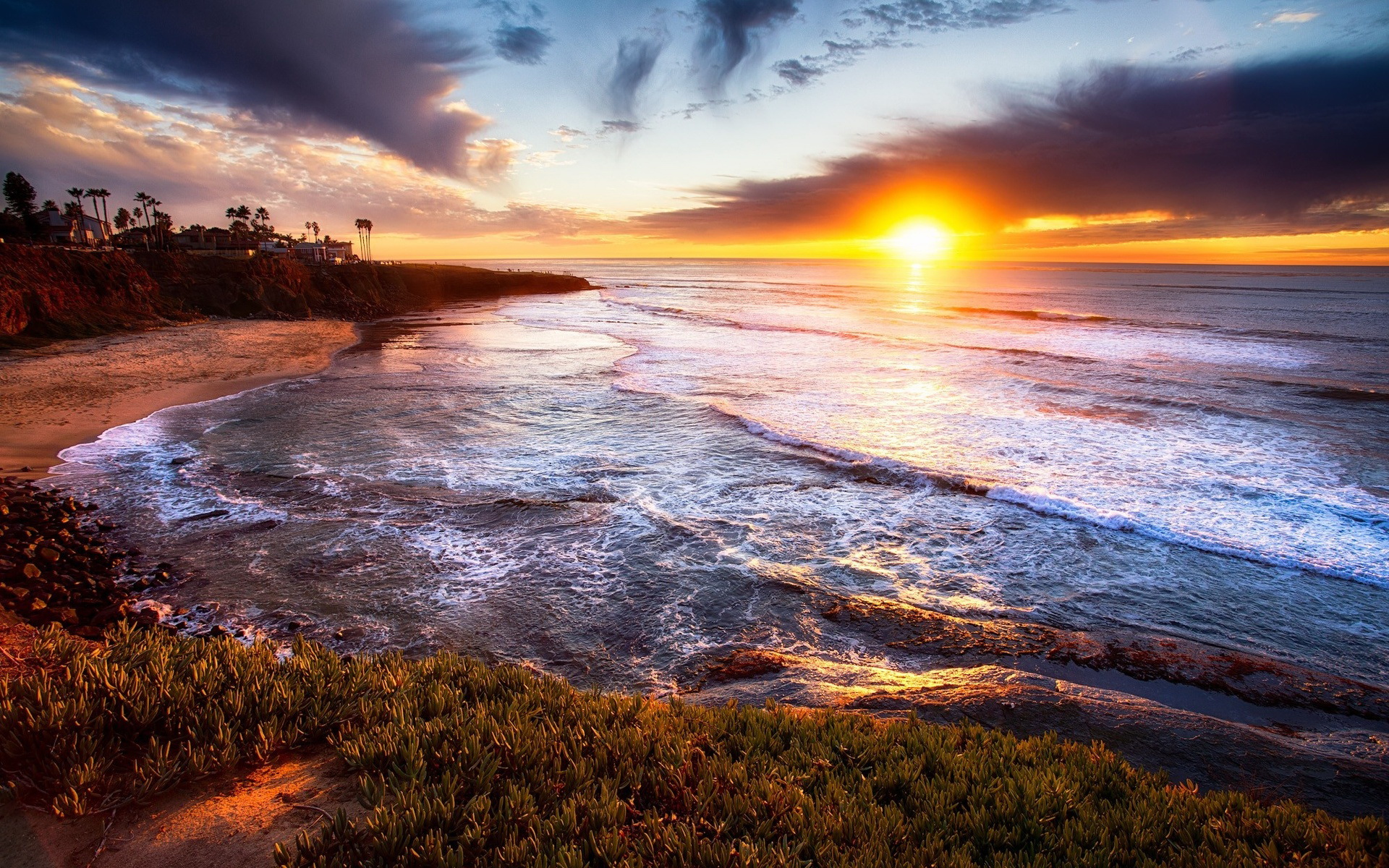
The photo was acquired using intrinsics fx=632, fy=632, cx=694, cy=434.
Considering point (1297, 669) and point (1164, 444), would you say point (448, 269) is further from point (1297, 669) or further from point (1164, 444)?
point (1297, 669)

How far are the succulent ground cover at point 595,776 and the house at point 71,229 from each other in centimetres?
8758

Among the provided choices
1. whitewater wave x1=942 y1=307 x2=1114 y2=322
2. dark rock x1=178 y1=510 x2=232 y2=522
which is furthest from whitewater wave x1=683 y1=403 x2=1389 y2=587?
whitewater wave x1=942 y1=307 x2=1114 y2=322

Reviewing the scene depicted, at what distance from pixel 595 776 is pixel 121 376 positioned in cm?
2902

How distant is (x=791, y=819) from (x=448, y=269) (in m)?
103

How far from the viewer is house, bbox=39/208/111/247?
72.2m

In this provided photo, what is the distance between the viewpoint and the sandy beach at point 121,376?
647 inches

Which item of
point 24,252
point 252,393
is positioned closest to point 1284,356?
point 252,393

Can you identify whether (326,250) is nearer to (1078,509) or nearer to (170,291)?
(170,291)

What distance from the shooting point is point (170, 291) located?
45375mm

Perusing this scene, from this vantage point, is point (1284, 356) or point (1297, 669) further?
point (1284, 356)

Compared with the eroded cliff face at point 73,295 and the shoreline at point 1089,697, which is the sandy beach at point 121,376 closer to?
the eroded cliff face at point 73,295

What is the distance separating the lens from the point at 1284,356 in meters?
31.9

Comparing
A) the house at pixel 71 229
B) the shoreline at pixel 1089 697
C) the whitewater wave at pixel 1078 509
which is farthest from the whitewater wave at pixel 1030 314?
the house at pixel 71 229

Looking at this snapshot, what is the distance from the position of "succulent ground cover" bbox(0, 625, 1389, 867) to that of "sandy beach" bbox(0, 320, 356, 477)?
43.7ft
